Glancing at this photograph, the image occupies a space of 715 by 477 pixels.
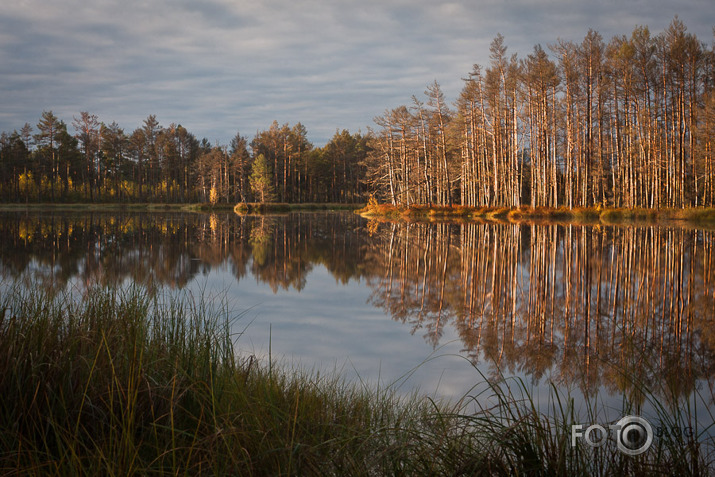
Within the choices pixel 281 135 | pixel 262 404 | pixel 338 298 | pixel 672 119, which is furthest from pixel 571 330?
pixel 281 135

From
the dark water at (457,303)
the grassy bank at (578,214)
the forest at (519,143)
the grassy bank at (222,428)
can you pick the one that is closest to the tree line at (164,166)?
the forest at (519,143)

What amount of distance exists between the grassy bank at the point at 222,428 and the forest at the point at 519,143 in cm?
3077

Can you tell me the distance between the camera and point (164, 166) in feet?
284

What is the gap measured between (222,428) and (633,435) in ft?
7.05

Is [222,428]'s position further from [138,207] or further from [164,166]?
[164,166]

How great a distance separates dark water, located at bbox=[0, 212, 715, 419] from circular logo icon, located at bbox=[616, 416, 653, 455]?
0.23m

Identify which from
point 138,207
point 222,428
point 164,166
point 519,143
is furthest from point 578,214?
point 164,166

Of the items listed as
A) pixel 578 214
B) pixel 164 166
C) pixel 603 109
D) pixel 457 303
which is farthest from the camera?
pixel 164 166

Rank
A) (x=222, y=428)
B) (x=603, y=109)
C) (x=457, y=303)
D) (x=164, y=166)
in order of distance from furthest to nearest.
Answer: (x=164, y=166)
(x=603, y=109)
(x=457, y=303)
(x=222, y=428)

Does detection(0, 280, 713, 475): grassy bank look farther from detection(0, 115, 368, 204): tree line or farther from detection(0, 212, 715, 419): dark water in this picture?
detection(0, 115, 368, 204): tree line

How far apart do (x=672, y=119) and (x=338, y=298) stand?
107ft

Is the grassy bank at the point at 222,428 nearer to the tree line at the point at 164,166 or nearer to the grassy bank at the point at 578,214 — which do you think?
the grassy bank at the point at 578,214

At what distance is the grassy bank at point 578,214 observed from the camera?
89.2 feet

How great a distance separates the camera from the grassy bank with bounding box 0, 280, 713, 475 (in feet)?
7.76
